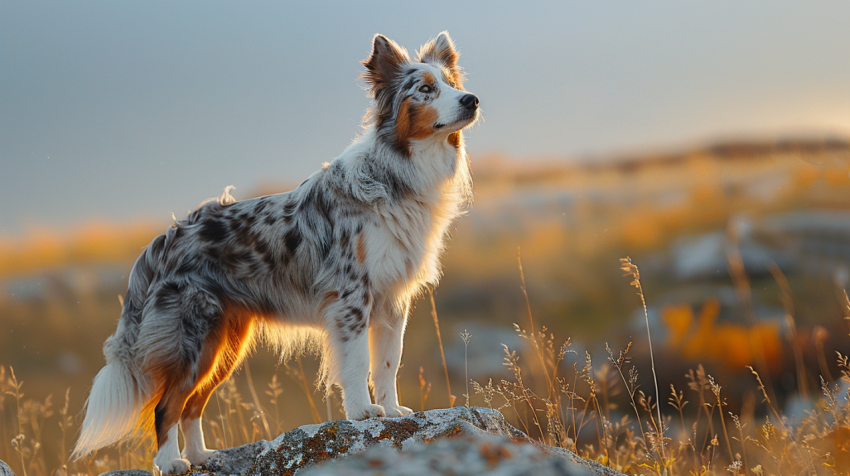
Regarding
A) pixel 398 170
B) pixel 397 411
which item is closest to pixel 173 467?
pixel 397 411

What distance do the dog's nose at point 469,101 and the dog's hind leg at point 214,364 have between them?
2.04 metres

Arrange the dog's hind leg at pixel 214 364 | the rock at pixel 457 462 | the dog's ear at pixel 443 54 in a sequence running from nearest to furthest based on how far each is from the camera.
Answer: the rock at pixel 457 462 → the dog's hind leg at pixel 214 364 → the dog's ear at pixel 443 54

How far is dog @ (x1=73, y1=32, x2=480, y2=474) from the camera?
3.54 metres

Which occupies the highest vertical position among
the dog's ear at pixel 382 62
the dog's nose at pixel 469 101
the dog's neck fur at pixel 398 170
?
the dog's ear at pixel 382 62

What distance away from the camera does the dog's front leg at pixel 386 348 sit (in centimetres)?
368

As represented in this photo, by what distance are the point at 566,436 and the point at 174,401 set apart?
2460 mm

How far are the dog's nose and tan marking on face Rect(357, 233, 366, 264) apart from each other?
42.0 inches

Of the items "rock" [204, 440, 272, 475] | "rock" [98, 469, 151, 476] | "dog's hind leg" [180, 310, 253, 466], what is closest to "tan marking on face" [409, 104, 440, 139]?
"dog's hind leg" [180, 310, 253, 466]

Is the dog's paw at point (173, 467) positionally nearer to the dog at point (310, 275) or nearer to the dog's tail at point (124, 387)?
the dog at point (310, 275)

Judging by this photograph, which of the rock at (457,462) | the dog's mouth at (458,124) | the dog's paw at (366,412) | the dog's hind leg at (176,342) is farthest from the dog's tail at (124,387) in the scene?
the rock at (457,462)

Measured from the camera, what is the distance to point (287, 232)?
12.4ft

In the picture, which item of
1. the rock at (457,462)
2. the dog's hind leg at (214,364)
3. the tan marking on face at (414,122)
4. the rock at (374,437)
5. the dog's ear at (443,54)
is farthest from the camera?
the dog's ear at (443,54)

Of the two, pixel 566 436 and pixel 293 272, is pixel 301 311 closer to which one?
pixel 293 272

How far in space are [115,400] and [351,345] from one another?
5.33 ft
